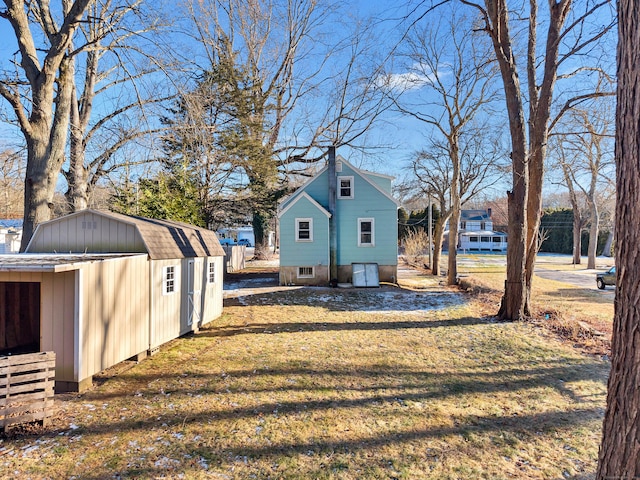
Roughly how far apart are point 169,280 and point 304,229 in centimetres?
947

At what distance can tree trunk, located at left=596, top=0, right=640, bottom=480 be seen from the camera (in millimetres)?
1878

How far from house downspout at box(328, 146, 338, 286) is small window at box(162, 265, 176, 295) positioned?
384 inches

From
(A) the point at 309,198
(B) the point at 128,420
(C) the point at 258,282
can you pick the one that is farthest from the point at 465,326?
(C) the point at 258,282

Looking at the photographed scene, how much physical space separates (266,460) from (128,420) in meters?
2.05

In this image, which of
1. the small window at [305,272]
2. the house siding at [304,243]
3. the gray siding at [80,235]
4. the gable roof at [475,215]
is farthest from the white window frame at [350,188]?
the gable roof at [475,215]

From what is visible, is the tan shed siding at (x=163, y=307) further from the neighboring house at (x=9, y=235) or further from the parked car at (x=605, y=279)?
the neighboring house at (x=9, y=235)

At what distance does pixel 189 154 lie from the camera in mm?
15180

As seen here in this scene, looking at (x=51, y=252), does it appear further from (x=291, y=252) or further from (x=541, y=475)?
(x=291, y=252)

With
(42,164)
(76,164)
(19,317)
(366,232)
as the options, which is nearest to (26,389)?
(19,317)

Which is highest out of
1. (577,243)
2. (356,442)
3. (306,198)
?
(306,198)

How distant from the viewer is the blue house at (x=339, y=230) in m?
16.1

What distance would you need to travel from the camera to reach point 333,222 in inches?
651

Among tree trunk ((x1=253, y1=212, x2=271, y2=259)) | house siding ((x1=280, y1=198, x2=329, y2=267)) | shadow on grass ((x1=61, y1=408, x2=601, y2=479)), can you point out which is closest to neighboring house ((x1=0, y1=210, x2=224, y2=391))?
shadow on grass ((x1=61, y1=408, x2=601, y2=479))

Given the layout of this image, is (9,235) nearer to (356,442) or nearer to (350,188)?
(350,188)
